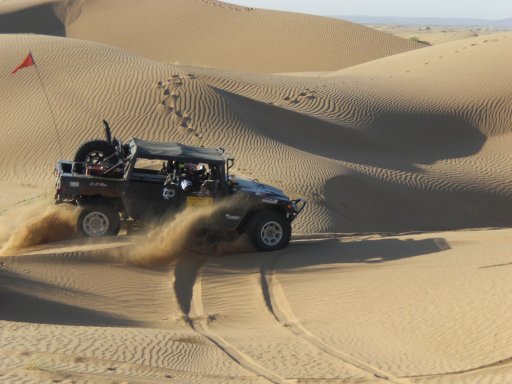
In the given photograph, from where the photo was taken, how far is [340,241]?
612 inches

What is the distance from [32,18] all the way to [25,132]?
4072cm

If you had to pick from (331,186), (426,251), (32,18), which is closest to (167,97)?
(331,186)

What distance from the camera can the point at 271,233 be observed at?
14.0m

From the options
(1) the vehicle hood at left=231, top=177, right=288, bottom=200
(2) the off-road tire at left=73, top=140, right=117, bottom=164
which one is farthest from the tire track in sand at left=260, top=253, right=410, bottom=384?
(2) the off-road tire at left=73, top=140, right=117, bottom=164

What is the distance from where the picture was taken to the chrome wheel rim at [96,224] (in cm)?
1325

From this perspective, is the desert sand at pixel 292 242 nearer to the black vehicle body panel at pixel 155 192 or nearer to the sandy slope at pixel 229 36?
the black vehicle body panel at pixel 155 192

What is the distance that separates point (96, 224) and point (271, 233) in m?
2.68

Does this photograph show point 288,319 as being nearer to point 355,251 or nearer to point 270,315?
point 270,315

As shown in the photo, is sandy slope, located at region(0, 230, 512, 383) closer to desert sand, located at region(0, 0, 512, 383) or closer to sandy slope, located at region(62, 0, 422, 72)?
desert sand, located at region(0, 0, 512, 383)

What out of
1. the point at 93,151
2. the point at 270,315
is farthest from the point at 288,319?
the point at 93,151

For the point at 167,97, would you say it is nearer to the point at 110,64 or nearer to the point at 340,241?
the point at 110,64

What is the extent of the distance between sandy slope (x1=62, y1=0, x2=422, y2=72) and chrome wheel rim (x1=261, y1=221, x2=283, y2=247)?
40191mm

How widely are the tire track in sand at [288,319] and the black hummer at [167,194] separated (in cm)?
67

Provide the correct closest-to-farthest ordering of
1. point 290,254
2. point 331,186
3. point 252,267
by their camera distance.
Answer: point 252,267 → point 290,254 → point 331,186
